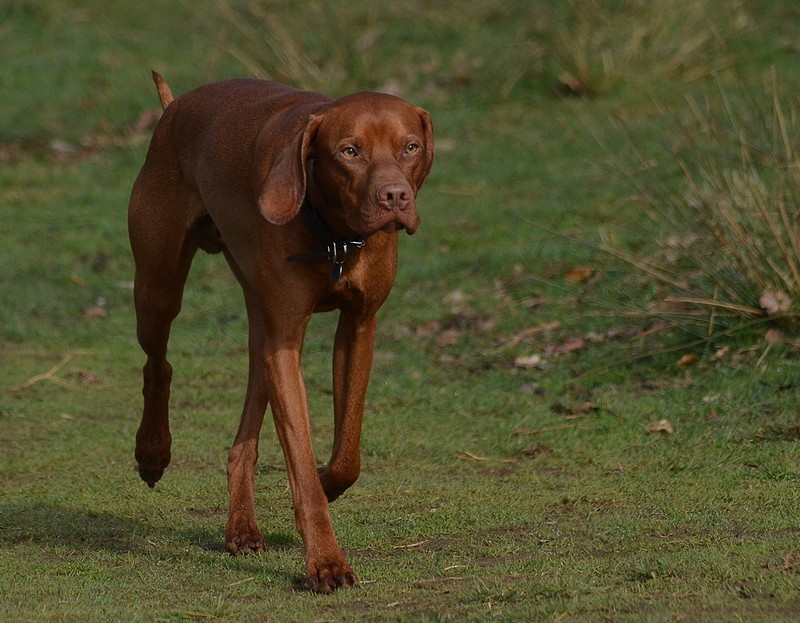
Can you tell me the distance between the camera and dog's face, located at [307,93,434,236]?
14.8ft

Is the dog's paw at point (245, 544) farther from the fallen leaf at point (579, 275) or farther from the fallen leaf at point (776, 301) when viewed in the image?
the fallen leaf at point (579, 275)

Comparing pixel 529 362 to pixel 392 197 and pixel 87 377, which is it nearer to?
pixel 87 377

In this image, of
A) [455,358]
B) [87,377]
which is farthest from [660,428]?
[87,377]

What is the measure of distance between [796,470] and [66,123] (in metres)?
8.78

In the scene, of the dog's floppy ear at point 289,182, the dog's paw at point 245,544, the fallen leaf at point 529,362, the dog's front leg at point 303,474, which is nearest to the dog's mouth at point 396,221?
the dog's floppy ear at point 289,182

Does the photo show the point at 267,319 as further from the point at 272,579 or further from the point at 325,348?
the point at 325,348

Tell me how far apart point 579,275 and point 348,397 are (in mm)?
3702

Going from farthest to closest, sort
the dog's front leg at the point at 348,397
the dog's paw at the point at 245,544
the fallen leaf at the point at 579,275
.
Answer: the fallen leaf at the point at 579,275
the dog's paw at the point at 245,544
the dog's front leg at the point at 348,397

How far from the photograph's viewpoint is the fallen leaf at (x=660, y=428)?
6.57m

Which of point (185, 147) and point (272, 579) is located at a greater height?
point (185, 147)

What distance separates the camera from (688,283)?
24.8ft

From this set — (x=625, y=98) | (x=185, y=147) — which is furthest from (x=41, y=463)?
(x=625, y=98)

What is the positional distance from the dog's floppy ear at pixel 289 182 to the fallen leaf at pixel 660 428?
8.16 feet

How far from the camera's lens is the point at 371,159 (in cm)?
464
